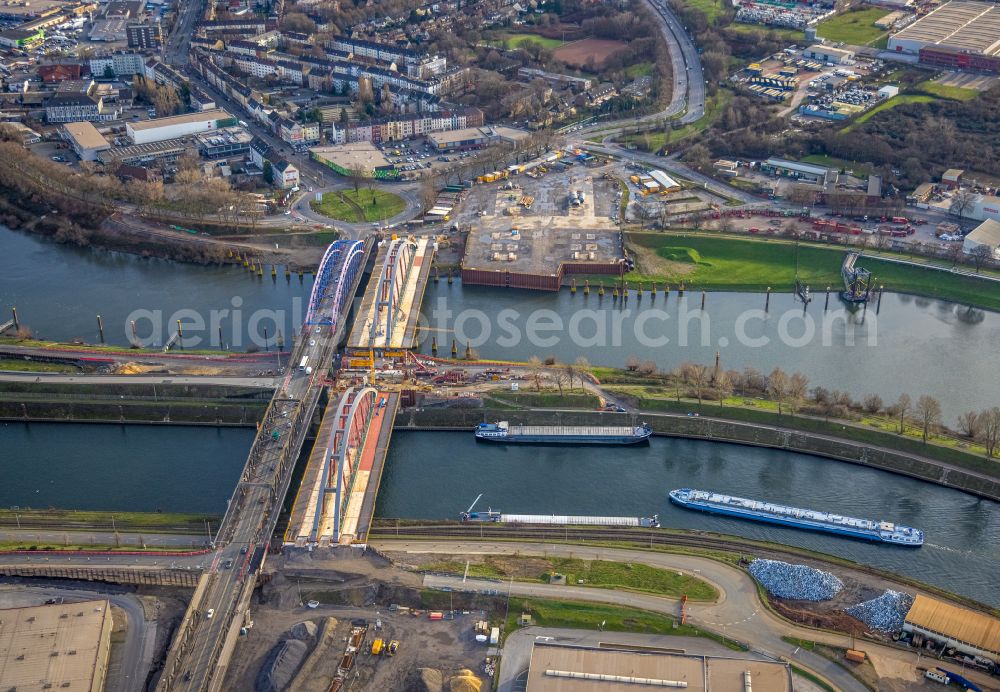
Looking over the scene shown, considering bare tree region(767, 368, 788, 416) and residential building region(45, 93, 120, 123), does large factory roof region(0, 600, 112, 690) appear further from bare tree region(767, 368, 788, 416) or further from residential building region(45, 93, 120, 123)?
residential building region(45, 93, 120, 123)

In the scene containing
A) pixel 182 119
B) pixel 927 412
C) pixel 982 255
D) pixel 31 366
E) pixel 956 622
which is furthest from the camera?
pixel 182 119

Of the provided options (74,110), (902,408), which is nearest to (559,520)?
(902,408)

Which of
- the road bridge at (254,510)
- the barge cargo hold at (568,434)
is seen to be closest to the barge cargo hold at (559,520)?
the barge cargo hold at (568,434)

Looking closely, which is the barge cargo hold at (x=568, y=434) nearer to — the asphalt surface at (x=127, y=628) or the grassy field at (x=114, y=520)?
the grassy field at (x=114, y=520)

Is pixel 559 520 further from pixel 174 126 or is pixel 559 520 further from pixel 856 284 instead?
pixel 174 126

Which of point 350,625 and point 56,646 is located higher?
point 56,646
